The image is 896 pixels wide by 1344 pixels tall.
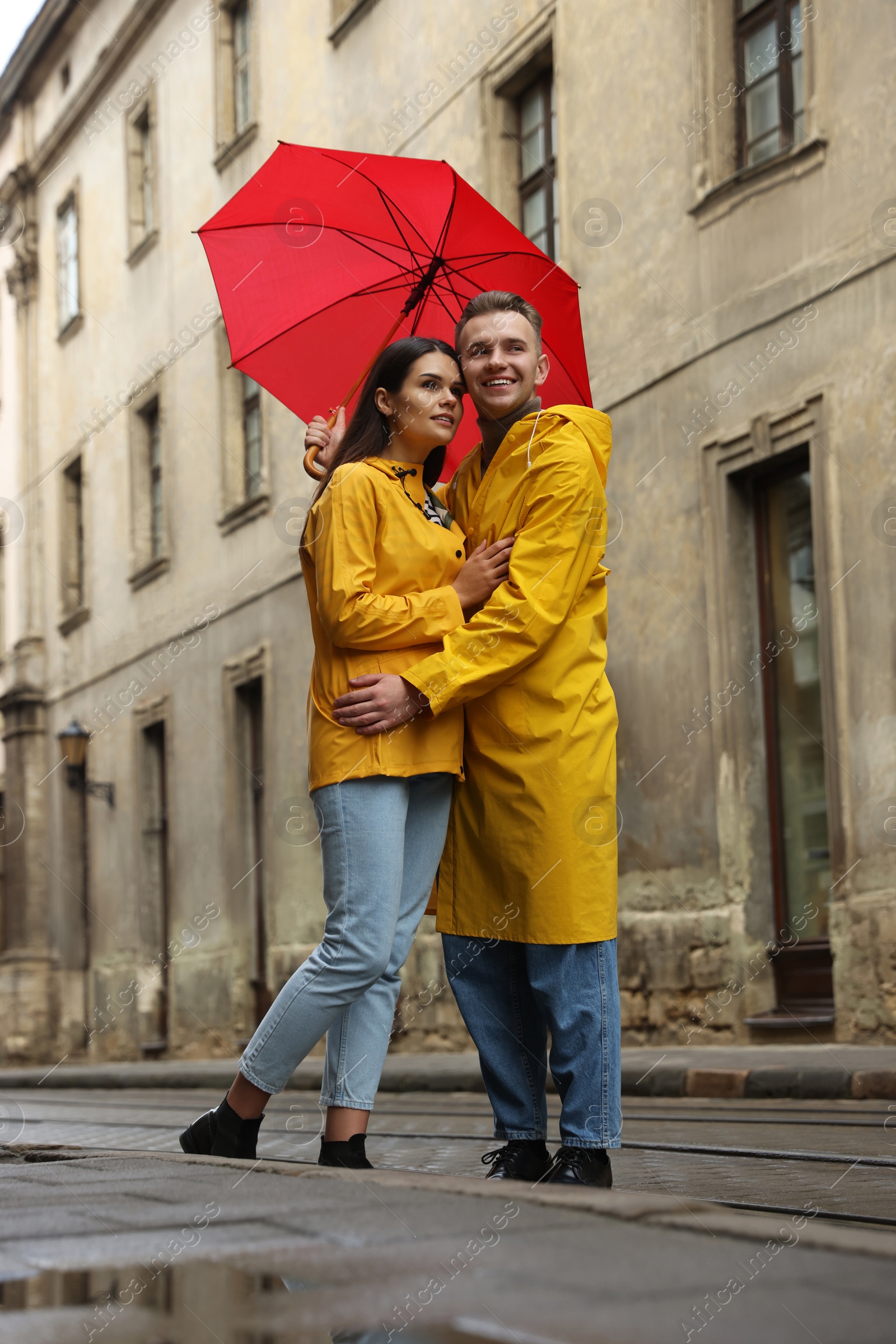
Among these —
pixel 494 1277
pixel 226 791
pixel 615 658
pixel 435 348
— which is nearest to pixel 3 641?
pixel 226 791

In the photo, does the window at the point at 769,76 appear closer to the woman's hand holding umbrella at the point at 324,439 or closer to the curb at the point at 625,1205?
the woman's hand holding umbrella at the point at 324,439

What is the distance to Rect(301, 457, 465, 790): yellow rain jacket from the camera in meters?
3.65

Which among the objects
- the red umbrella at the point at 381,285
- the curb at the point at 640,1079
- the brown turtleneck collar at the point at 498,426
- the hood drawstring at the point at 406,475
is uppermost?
the red umbrella at the point at 381,285

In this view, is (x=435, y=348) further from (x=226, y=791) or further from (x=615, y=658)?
(x=226, y=791)

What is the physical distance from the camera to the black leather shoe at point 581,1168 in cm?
A: 341

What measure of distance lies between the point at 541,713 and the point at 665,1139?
2454mm

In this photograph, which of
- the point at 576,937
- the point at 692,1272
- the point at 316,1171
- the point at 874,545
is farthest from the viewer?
the point at 874,545

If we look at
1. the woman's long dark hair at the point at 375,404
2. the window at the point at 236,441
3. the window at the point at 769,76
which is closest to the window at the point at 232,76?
the window at the point at 236,441

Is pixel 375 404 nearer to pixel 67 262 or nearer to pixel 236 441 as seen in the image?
pixel 236 441

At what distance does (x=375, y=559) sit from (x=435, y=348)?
55 centimetres

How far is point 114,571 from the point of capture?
811 inches

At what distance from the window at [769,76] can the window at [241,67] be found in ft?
27.3

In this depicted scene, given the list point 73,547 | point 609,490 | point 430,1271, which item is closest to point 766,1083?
point 609,490

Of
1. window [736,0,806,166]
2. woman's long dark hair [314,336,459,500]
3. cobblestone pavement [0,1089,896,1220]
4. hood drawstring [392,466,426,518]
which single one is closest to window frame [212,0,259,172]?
window [736,0,806,166]
